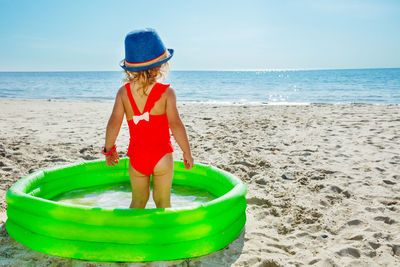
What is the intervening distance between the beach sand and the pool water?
0.57 metres

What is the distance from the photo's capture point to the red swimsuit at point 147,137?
2.51 meters

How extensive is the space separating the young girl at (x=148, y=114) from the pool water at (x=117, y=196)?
0.98m

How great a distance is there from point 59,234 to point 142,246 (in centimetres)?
60

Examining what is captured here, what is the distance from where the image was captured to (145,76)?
8.01 ft

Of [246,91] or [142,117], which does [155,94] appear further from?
[246,91]

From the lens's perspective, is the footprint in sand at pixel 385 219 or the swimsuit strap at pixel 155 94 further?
the footprint in sand at pixel 385 219

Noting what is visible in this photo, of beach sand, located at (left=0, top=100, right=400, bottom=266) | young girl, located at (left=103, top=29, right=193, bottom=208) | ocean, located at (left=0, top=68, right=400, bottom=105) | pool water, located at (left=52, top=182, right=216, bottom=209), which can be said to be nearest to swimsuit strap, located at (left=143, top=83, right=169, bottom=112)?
young girl, located at (left=103, top=29, right=193, bottom=208)

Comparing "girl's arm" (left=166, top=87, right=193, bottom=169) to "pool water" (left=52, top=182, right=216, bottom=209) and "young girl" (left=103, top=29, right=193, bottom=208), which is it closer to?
"young girl" (left=103, top=29, right=193, bottom=208)

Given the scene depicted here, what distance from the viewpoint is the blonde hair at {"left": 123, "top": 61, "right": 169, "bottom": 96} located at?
2443 mm

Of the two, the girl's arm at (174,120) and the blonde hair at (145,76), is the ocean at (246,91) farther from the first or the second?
the girl's arm at (174,120)

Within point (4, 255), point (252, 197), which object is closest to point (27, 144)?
point (4, 255)

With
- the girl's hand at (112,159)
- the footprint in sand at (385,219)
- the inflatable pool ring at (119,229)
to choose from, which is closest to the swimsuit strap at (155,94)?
the girl's hand at (112,159)

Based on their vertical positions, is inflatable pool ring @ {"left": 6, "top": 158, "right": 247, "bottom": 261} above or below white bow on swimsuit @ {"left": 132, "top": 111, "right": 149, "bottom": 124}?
below

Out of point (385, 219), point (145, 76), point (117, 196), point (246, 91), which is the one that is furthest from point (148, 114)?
point (246, 91)
